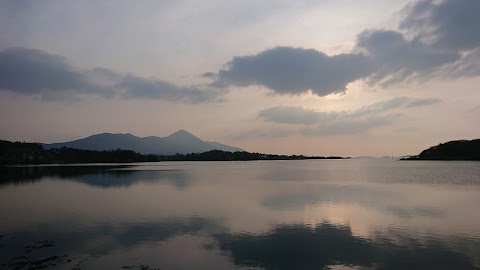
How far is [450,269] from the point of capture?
54.5 feet

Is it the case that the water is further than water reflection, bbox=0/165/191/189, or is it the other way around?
water reflection, bbox=0/165/191/189

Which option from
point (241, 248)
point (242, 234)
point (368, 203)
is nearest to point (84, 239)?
point (242, 234)

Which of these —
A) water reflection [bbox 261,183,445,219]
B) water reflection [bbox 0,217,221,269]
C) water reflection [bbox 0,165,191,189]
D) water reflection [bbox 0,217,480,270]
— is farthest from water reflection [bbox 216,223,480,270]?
water reflection [bbox 0,165,191,189]

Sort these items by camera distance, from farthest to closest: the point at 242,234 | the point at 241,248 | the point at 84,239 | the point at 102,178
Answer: the point at 102,178 < the point at 242,234 < the point at 84,239 < the point at 241,248

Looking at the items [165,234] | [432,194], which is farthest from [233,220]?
[432,194]

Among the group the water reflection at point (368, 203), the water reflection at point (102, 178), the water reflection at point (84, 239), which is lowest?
the water reflection at point (84, 239)

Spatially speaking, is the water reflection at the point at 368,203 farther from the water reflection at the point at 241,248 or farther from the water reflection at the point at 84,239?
the water reflection at the point at 84,239

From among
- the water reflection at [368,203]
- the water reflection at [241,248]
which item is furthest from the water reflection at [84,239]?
the water reflection at [368,203]

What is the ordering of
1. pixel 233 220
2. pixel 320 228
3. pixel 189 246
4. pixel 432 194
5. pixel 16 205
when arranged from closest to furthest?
pixel 189 246, pixel 320 228, pixel 233 220, pixel 16 205, pixel 432 194

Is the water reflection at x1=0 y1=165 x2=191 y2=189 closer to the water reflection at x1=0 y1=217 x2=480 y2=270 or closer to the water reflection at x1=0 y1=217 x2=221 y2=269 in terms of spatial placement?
the water reflection at x1=0 y1=217 x2=221 y2=269

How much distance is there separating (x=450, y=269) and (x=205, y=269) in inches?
462

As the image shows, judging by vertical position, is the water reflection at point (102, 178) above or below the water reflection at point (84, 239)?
above

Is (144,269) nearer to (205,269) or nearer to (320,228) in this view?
(205,269)

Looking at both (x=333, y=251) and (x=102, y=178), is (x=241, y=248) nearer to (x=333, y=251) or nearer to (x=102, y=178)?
(x=333, y=251)
